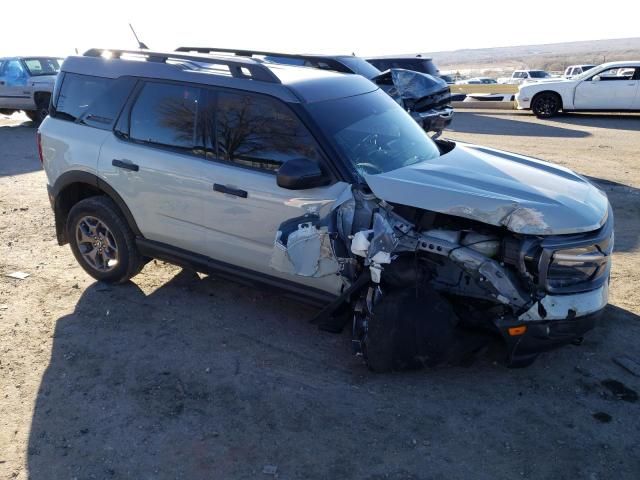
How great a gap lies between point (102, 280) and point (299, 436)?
2706 mm

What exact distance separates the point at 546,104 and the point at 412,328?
15.3 meters

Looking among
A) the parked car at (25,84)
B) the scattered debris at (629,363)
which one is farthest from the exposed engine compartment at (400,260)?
the parked car at (25,84)

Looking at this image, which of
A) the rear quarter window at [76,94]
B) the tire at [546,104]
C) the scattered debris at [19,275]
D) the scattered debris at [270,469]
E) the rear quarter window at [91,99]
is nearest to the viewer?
the scattered debris at [270,469]

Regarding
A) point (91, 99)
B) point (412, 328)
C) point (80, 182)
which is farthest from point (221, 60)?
point (412, 328)

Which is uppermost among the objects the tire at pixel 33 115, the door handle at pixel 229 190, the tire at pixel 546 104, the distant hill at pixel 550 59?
the door handle at pixel 229 190

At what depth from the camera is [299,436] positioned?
315 centimetres

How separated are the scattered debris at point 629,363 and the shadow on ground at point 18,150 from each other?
925 centimetres

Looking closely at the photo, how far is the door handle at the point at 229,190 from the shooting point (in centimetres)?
390

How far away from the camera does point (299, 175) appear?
3.51m

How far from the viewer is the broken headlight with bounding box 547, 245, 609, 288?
3.27m

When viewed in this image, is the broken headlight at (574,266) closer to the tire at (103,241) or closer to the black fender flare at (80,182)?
the black fender flare at (80,182)

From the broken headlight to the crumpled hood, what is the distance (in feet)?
0.44

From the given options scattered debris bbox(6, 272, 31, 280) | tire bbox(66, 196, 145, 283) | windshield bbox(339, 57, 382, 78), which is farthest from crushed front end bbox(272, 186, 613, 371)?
windshield bbox(339, 57, 382, 78)

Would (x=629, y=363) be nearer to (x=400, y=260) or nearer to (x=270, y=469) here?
(x=400, y=260)
